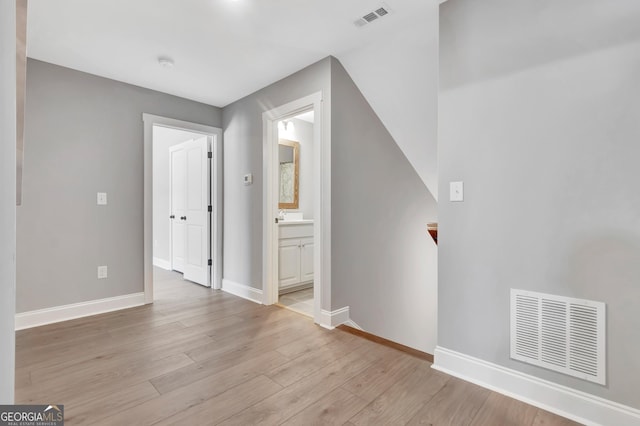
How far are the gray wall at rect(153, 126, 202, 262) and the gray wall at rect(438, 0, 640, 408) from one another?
4.77 meters

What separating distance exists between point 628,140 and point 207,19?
261cm

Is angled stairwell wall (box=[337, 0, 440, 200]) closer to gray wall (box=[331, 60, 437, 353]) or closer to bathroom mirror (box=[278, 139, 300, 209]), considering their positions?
gray wall (box=[331, 60, 437, 353])

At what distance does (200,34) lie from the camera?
2443 millimetres

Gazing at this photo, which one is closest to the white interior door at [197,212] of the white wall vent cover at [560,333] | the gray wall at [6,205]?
the white wall vent cover at [560,333]

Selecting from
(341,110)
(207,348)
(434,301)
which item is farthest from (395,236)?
(207,348)

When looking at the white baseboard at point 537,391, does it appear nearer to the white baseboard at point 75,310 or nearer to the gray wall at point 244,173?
the gray wall at point 244,173

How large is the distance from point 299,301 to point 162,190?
3629 mm

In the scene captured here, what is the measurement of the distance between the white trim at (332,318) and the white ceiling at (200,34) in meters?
2.30

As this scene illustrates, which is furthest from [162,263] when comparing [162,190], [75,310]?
[75,310]

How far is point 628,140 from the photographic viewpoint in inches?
57.9

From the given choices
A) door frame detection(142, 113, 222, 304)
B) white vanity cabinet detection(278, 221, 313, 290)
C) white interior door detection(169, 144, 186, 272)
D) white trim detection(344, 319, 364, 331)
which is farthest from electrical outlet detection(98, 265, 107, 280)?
white trim detection(344, 319, 364, 331)

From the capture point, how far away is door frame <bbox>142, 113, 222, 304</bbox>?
11.4ft

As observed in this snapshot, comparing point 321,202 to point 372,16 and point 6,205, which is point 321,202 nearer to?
point 372,16

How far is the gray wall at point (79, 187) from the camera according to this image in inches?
111
